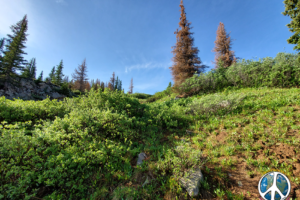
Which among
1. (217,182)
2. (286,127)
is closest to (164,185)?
(217,182)

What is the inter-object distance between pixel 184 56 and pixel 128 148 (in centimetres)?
1678

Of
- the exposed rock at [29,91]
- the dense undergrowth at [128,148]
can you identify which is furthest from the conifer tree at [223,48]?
the exposed rock at [29,91]

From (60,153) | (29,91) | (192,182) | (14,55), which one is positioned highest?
(14,55)

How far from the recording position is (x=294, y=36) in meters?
9.20

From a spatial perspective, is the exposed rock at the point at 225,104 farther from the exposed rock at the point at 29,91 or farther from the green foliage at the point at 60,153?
the exposed rock at the point at 29,91

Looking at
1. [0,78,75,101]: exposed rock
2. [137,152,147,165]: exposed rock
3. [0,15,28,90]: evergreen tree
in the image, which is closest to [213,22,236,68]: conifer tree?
[137,152,147,165]: exposed rock

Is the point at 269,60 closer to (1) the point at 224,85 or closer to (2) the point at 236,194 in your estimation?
(1) the point at 224,85

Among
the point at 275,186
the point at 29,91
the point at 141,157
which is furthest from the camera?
the point at 29,91

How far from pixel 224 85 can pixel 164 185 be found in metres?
14.0

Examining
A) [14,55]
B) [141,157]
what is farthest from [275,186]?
[14,55]

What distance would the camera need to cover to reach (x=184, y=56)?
1702 cm

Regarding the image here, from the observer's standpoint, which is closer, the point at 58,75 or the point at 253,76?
the point at 253,76

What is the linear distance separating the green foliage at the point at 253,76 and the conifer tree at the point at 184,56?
9.73 ft

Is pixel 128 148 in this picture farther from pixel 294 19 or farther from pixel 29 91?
pixel 29 91
